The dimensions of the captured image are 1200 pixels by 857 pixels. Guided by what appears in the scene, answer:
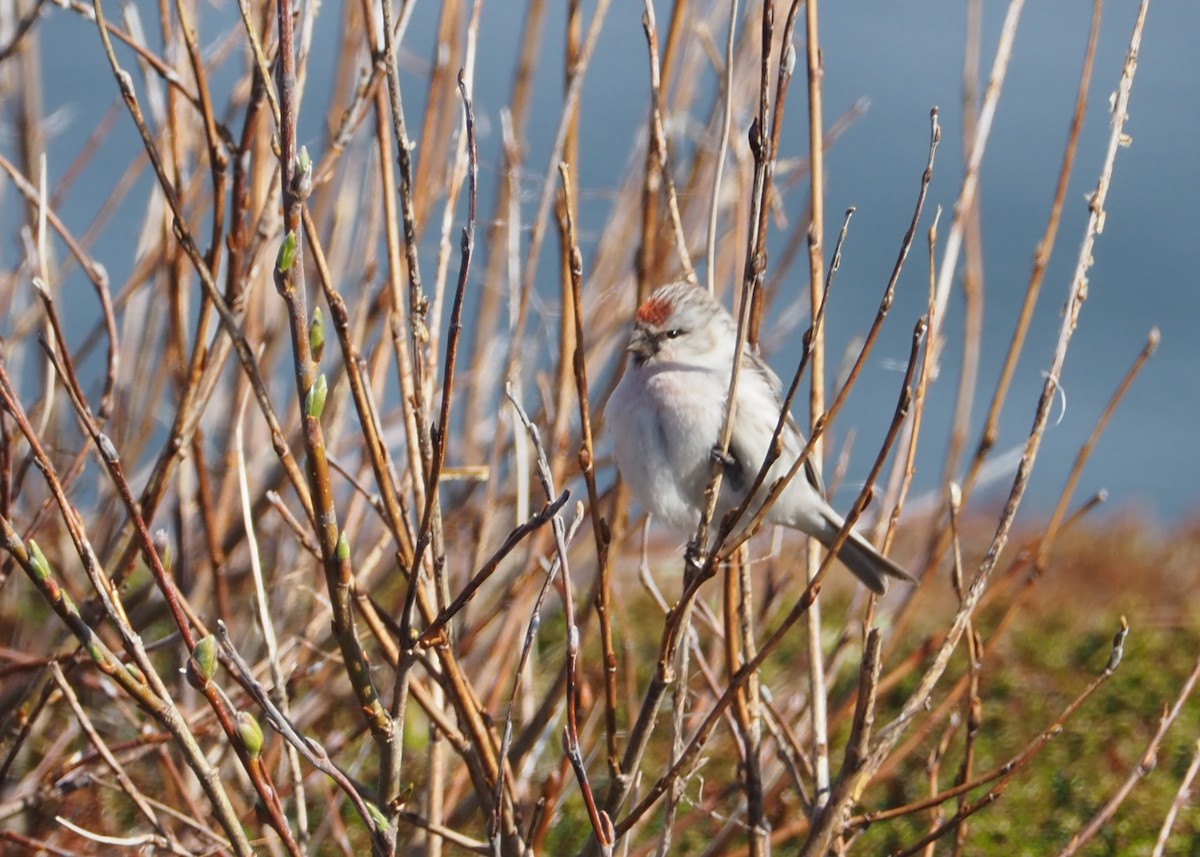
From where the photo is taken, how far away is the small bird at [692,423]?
2861 mm

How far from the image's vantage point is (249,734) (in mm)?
1504

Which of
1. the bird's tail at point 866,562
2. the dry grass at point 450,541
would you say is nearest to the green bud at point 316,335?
the dry grass at point 450,541

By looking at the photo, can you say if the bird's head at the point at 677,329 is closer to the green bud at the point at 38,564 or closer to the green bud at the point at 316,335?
the green bud at the point at 316,335

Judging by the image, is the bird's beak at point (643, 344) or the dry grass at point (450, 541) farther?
the bird's beak at point (643, 344)

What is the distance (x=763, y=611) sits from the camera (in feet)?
8.87

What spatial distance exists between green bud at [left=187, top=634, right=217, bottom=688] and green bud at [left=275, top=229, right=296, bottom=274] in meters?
0.41

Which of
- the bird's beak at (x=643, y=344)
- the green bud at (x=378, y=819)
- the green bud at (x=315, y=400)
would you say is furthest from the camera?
the bird's beak at (x=643, y=344)

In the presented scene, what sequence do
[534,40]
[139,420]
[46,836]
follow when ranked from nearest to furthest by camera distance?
[46,836] < [534,40] < [139,420]

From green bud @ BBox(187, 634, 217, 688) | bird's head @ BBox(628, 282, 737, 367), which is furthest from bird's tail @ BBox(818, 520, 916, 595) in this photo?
green bud @ BBox(187, 634, 217, 688)

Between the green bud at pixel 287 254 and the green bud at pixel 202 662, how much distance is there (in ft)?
1.33

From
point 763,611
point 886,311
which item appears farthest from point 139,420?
point 886,311

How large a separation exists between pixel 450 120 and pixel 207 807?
1.76 metres

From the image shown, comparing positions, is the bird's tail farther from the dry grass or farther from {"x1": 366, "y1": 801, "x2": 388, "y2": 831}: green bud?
{"x1": 366, "y1": 801, "x2": 388, "y2": 831}: green bud

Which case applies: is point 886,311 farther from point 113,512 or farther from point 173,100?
point 113,512
